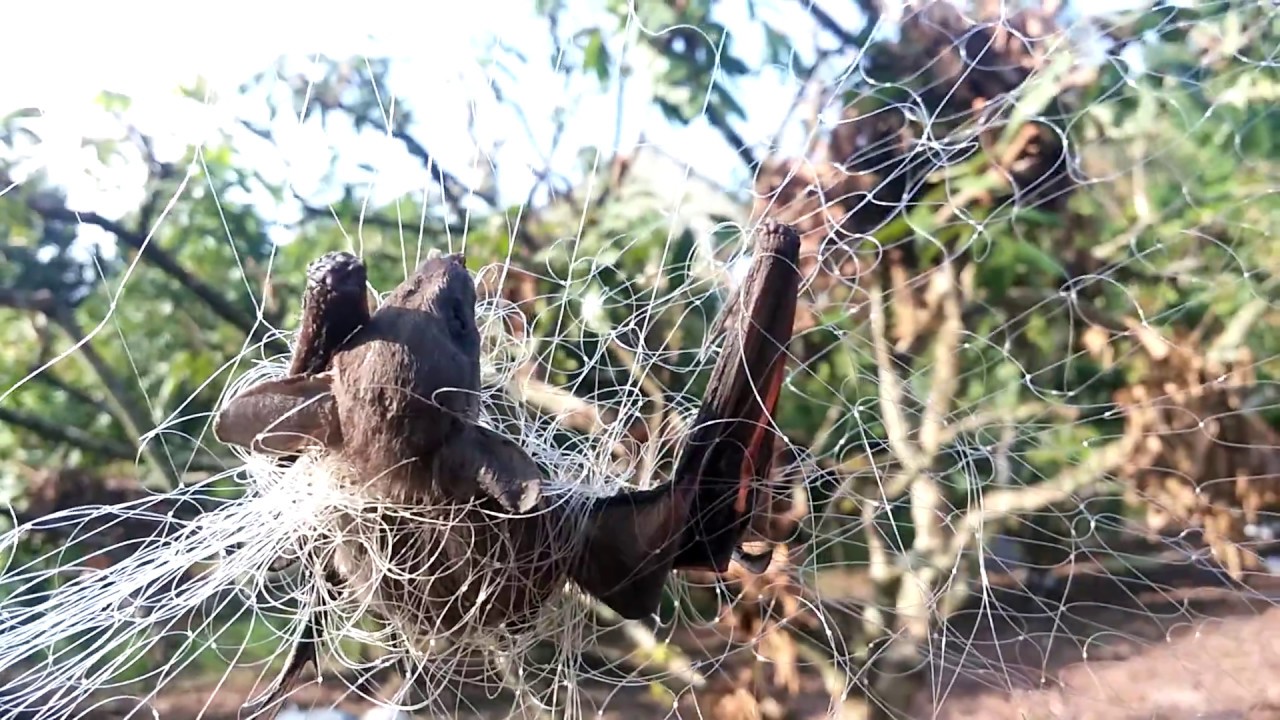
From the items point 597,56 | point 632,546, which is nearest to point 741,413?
point 632,546

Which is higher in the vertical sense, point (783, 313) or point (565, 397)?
point (783, 313)

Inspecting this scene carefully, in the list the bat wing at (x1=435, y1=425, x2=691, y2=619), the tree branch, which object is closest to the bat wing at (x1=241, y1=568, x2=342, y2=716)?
the bat wing at (x1=435, y1=425, x2=691, y2=619)

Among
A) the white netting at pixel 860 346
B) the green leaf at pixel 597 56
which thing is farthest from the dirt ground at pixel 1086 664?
the green leaf at pixel 597 56

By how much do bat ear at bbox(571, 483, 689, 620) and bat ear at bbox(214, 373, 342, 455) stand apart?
0.09 metres

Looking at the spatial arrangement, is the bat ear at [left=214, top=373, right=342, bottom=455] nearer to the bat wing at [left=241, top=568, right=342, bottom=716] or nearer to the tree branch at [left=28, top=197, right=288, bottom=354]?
the bat wing at [left=241, top=568, right=342, bottom=716]

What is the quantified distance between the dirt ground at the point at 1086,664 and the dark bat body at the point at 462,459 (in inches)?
9.8

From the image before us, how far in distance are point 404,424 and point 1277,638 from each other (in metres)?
0.63

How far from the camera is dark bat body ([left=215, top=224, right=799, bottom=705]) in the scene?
0.26m

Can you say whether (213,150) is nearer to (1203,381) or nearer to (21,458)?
(21,458)

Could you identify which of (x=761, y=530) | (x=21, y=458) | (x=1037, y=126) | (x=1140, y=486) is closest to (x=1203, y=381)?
(x=1140, y=486)

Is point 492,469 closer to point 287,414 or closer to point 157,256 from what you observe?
point 287,414

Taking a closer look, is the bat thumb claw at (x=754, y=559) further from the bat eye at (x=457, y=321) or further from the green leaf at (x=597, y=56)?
the green leaf at (x=597, y=56)

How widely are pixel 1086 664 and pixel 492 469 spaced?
19.8 inches

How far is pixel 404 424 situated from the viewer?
259 millimetres
